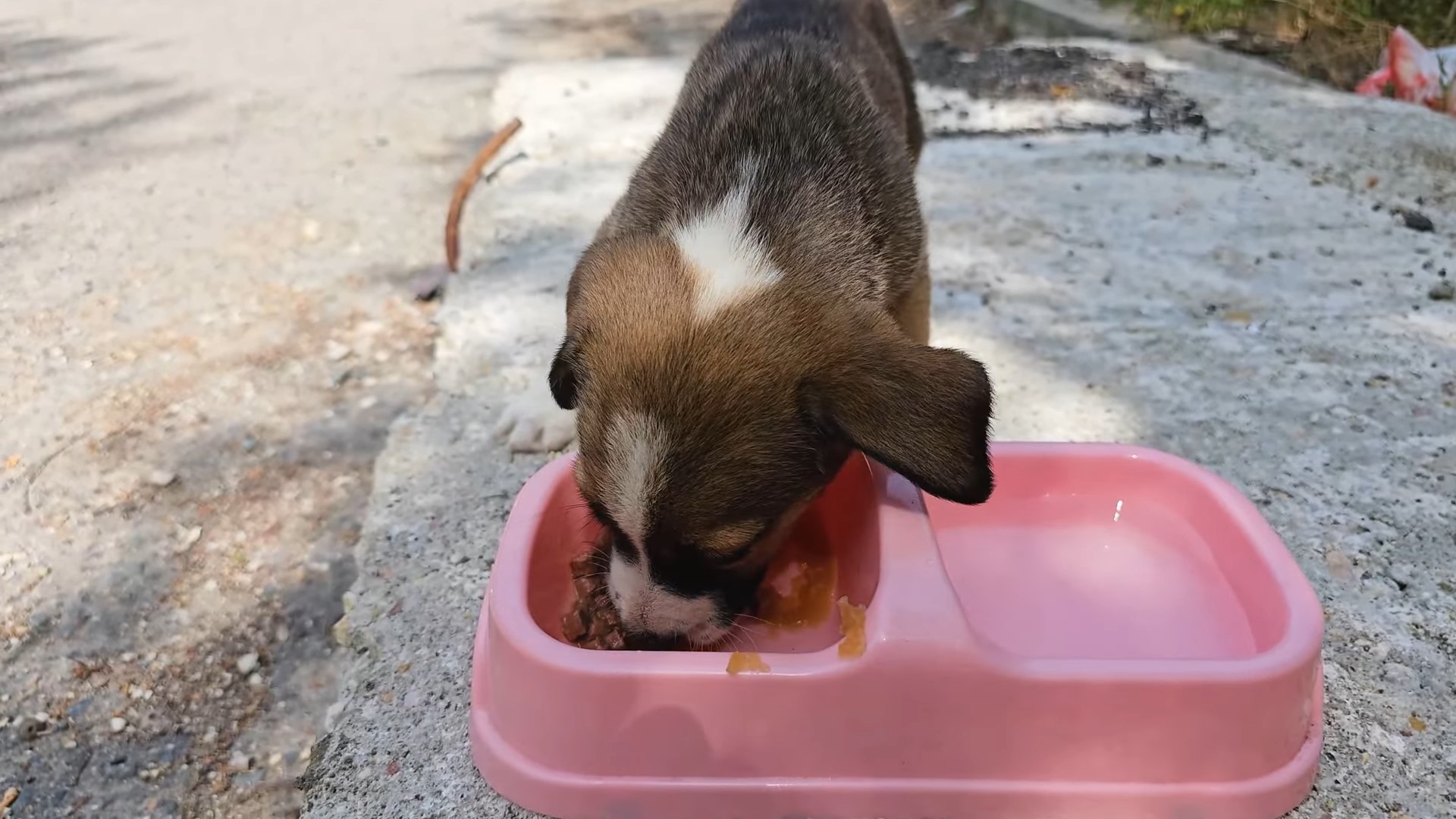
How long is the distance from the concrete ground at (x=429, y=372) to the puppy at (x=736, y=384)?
0.65 metres

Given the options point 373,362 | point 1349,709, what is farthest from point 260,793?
point 1349,709

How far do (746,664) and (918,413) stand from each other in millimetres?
574

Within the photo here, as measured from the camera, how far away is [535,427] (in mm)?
3312

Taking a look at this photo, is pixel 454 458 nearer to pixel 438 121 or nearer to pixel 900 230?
pixel 900 230

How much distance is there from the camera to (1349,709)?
7.66 ft

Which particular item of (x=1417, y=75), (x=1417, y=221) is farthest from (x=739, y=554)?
(x=1417, y=75)

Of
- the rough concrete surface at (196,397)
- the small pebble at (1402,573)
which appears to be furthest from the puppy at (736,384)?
the small pebble at (1402,573)

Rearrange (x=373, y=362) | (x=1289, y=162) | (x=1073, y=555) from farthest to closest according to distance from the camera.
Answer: (x=1289, y=162), (x=373, y=362), (x=1073, y=555)

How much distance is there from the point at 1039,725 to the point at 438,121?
572cm

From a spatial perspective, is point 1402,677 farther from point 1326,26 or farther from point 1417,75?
point 1326,26

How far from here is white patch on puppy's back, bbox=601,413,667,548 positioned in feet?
6.75

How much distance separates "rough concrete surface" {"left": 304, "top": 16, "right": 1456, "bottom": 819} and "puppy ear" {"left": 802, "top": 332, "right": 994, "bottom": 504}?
104 cm

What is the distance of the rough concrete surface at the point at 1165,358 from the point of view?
2369 millimetres

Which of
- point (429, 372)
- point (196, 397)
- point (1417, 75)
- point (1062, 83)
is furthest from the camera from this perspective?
point (1062, 83)
